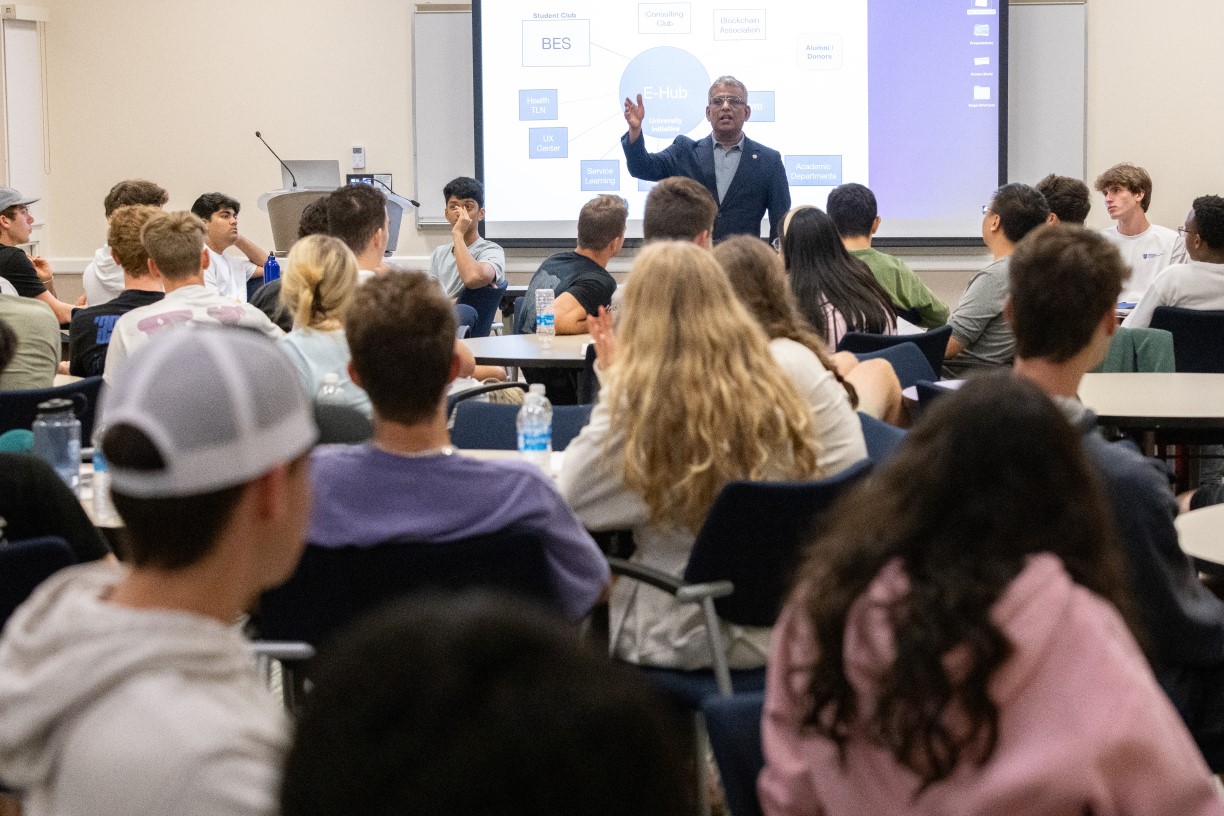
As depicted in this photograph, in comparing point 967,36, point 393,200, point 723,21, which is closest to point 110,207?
point 393,200

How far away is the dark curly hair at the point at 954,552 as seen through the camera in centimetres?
130

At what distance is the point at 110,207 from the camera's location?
266 inches

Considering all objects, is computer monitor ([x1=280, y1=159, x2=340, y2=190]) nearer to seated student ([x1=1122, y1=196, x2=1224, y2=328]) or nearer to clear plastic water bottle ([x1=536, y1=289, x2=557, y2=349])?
clear plastic water bottle ([x1=536, y1=289, x2=557, y2=349])

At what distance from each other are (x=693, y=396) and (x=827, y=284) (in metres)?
2.37

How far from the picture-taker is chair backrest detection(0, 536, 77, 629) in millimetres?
2131

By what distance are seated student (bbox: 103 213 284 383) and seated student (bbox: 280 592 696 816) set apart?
359 cm

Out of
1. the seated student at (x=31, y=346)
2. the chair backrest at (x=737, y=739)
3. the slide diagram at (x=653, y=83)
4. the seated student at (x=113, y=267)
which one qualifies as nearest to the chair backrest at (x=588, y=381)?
the seated student at (x=31, y=346)

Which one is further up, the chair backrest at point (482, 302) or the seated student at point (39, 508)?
the chair backrest at point (482, 302)

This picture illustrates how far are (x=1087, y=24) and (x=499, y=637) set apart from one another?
8633mm

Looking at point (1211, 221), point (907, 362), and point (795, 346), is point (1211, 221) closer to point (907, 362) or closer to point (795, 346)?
point (907, 362)

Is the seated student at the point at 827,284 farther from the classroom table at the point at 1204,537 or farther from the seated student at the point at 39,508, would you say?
the seated student at the point at 39,508

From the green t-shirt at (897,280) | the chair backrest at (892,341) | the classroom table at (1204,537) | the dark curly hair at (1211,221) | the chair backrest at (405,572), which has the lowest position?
the classroom table at (1204,537)

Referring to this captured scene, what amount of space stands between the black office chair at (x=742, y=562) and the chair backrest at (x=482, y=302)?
451cm

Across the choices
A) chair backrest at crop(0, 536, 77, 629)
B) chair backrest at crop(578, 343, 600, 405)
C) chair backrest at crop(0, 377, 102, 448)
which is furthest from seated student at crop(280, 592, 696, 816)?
chair backrest at crop(578, 343, 600, 405)
